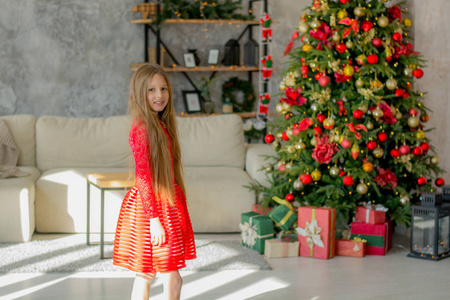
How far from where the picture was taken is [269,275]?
340cm

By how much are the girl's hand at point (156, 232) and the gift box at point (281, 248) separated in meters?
1.68

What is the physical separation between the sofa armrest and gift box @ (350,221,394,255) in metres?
0.84

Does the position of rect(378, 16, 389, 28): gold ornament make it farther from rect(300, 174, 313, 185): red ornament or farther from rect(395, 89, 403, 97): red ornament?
rect(300, 174, 313, 185): red ornament

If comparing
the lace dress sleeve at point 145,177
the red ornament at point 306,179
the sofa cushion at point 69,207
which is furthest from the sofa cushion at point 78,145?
the lace dress sleeve at point 145,177

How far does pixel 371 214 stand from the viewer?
3852 millimetres

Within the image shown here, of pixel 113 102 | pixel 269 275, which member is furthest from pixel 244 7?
pixel 269 275

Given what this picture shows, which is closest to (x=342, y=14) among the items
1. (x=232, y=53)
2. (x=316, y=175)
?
(x=316, y=175)

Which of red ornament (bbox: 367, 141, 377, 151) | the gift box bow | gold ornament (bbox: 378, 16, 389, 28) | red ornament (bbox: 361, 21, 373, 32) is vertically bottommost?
the gift box bow

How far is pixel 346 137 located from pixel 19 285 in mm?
2186

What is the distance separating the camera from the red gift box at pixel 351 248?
3803 mm

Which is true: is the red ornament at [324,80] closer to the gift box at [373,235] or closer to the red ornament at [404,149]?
the red ornament at [404,149]

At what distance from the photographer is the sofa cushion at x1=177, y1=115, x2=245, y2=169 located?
5.01 meters

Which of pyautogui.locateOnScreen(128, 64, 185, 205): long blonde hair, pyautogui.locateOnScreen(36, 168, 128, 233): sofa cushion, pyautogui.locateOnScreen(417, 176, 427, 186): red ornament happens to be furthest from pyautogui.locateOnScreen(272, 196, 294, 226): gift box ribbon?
pyautogui.locateOnScreen(128, 64, 185, 205): long blonde hair

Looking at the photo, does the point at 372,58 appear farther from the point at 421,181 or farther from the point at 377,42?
the point at 421,181
